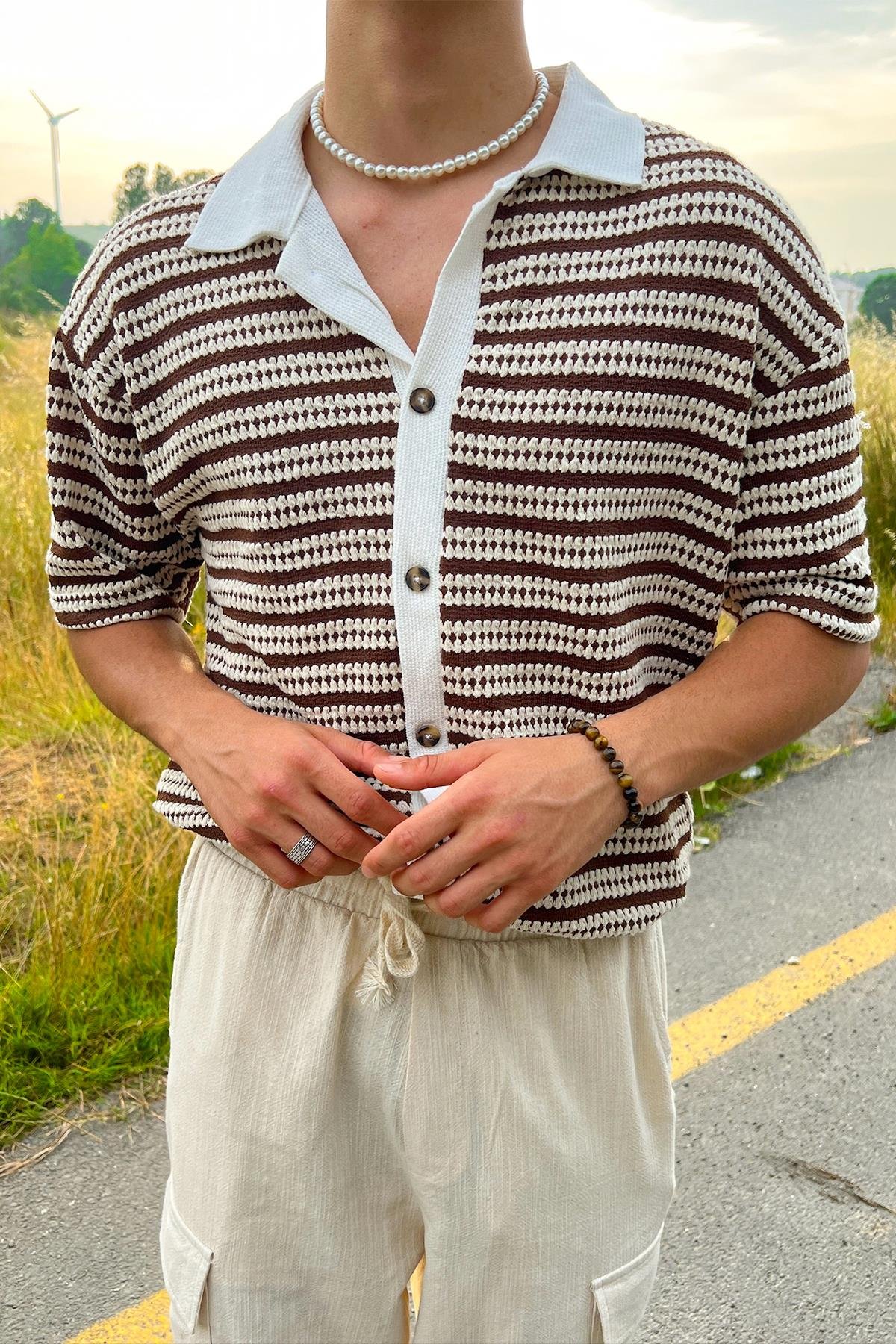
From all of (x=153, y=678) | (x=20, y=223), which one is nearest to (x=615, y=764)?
(x=153, y=678)

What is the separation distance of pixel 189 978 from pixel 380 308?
0.70 meters

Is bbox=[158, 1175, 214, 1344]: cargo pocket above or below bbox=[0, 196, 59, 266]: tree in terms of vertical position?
below

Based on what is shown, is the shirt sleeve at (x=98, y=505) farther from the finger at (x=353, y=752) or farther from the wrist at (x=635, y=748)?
the wrist at (x=635, y=748)

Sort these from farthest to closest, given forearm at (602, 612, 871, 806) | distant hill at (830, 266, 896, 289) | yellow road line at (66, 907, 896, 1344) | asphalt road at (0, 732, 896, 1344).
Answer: distant hill at (830, 266, 896, 289), yellow road line at (66, 907, 896, 1344), asphalt road at (0, 732, 896, 1344), forearm at (602, 612, 871, 806)

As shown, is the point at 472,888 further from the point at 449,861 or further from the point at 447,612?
the point at 447,612

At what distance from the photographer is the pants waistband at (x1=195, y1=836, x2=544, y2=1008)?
1146mm

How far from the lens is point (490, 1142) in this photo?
118cm

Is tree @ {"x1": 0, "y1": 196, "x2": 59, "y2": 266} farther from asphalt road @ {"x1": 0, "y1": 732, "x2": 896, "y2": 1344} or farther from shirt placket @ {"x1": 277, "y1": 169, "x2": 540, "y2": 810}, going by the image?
shirt placket @ {"x1": 277, "y1": 169, "x2": 540, "y2": 810}

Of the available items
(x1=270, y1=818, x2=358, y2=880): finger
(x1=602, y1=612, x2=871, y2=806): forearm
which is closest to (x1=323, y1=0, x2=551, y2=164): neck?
(x1=602, y1=612, x2=871, y2=806): forearm

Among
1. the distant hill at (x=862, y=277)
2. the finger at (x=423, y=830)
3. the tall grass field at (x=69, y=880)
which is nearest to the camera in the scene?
the finger at (x=423, y=830)

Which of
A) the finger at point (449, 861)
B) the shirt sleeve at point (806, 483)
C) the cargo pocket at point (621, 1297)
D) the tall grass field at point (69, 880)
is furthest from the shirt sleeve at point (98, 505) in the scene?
the tall grass field at point (69, 880)

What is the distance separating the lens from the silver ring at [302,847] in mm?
1094

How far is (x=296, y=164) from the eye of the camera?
3.76 feet

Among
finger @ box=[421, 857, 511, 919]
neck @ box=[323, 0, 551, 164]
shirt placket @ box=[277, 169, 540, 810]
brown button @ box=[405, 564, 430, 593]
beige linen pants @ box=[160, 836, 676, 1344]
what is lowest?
beige linen pants @ box=[160, 836, 676, 1344]
